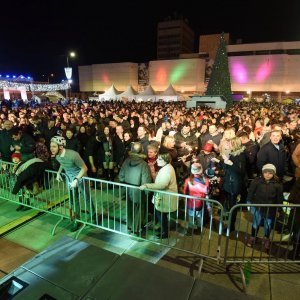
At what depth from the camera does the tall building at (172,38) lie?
116 metres

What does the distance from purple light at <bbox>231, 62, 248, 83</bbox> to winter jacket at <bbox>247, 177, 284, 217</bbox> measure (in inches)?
2802

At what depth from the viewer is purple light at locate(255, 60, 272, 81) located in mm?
66438

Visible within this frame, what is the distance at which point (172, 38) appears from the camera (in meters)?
117

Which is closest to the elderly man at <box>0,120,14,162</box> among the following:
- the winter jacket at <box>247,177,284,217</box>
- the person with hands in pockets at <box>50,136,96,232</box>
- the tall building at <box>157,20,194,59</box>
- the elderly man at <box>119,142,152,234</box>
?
the person with hands in pockets at <box>50,136,96,232</box>

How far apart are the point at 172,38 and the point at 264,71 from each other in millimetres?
62920

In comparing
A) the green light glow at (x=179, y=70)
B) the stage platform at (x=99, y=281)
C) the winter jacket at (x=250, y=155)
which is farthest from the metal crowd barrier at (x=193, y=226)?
the green light glow at (x=179, y=70)

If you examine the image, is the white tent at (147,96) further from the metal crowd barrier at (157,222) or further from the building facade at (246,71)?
the metal crowd barrier at (157,222)

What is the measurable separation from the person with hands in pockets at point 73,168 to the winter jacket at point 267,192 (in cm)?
300

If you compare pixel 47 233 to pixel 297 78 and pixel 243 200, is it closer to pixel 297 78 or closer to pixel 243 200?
pixel 243 200

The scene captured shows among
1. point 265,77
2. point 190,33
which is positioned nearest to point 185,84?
point 265,77

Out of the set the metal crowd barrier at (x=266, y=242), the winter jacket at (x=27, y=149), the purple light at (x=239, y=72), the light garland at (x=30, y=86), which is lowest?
the metal crowd barrier at (x=266, y=242)

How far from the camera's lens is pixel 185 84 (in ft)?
240

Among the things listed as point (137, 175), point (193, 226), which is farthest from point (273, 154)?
point (137, 175)

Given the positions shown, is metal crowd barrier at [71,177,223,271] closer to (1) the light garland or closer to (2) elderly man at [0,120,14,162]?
(2) elderly man at [0,120,14,162]
